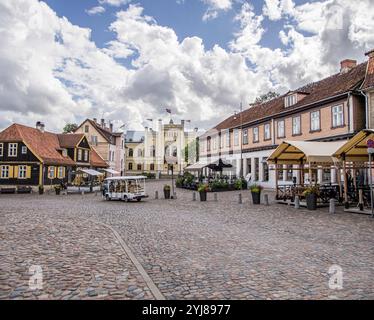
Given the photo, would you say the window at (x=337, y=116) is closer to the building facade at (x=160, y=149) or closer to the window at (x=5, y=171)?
the window at (x=5, y=171)

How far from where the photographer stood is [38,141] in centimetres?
4016

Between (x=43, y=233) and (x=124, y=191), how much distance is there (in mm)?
14180

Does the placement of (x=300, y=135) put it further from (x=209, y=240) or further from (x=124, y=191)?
(x=209, y=240)

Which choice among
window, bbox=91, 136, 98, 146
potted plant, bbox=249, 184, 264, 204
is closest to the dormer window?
potted plant, bbox=249, 184, 264, 204

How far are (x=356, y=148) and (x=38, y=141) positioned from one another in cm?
3574

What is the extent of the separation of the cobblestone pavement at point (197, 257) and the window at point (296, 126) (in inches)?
693

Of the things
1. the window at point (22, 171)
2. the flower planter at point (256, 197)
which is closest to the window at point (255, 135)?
the flower planter at point (256, 197)

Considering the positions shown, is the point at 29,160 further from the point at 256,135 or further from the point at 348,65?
the point at 348,65

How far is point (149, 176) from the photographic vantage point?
7106 cm

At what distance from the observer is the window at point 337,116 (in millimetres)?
24322

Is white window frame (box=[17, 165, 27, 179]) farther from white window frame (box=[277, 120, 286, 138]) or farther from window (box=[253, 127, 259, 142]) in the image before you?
white window frame (box=[277, 120, 286, 138])

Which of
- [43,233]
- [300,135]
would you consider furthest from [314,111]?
[43,233]

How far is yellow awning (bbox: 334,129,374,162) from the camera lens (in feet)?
50.3

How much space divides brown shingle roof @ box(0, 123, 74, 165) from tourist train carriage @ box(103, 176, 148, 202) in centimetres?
1548
